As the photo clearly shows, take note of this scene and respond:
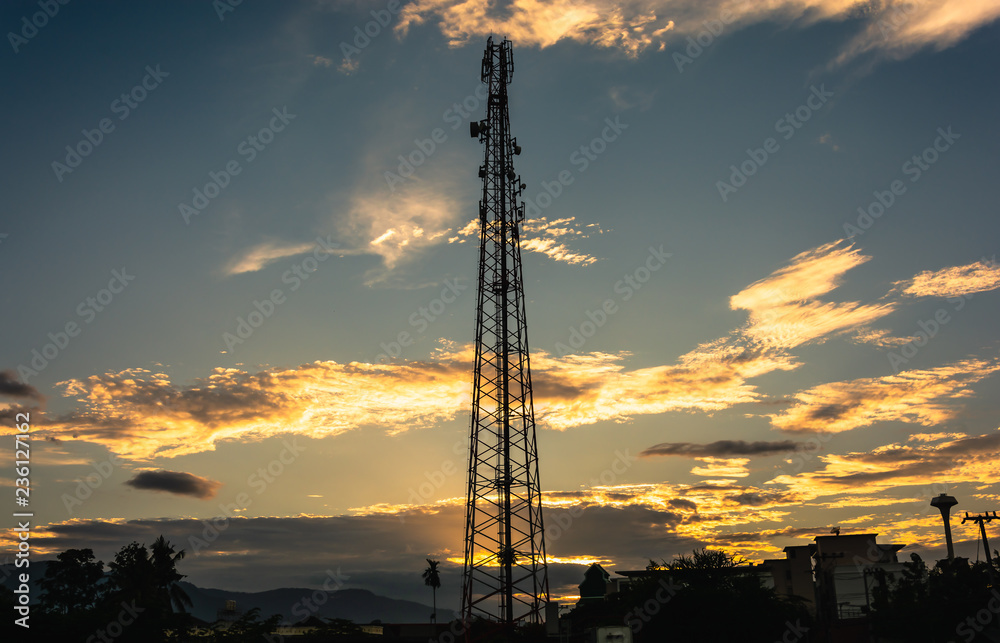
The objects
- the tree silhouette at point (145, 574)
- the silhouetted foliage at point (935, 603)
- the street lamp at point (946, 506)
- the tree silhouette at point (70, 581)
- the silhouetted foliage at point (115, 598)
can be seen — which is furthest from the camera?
the tree silhouette at point (70, 581)

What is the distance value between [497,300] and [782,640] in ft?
89.3

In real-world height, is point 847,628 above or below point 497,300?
below

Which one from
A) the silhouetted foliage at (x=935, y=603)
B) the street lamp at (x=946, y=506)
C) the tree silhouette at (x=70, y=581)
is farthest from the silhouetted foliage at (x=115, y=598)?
the street lamp at (x=946, y=506)

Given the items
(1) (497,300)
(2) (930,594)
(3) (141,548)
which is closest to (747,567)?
(2) (930,594)

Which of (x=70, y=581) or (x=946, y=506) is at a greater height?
(x=946, y=506)

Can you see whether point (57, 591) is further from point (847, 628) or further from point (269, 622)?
point (847, 628)

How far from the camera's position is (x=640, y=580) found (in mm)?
52969

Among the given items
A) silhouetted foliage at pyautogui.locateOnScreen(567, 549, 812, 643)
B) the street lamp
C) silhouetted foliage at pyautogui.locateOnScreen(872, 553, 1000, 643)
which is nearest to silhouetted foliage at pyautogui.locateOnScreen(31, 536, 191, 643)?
silhouetted foliage at pyautogui.locateOnScreen(567, 549, 812, 643)

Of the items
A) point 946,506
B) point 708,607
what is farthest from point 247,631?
point 946,506

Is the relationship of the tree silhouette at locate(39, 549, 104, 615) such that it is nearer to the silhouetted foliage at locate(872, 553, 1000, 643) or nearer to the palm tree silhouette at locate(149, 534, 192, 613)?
the palm tree silhouette at locate(149, 534, 192, 613)

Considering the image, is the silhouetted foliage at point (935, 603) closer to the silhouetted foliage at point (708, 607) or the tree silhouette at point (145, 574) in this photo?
the silhouetted foliage at point (708, 607)

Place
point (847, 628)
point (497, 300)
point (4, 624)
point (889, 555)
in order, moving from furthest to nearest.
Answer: point (889, 555) < point (847, 628) < point (497, 300) < point (4, 624)

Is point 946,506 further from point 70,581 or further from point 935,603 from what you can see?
point 70,581

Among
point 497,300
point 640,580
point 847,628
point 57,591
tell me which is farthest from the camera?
point 57,591
